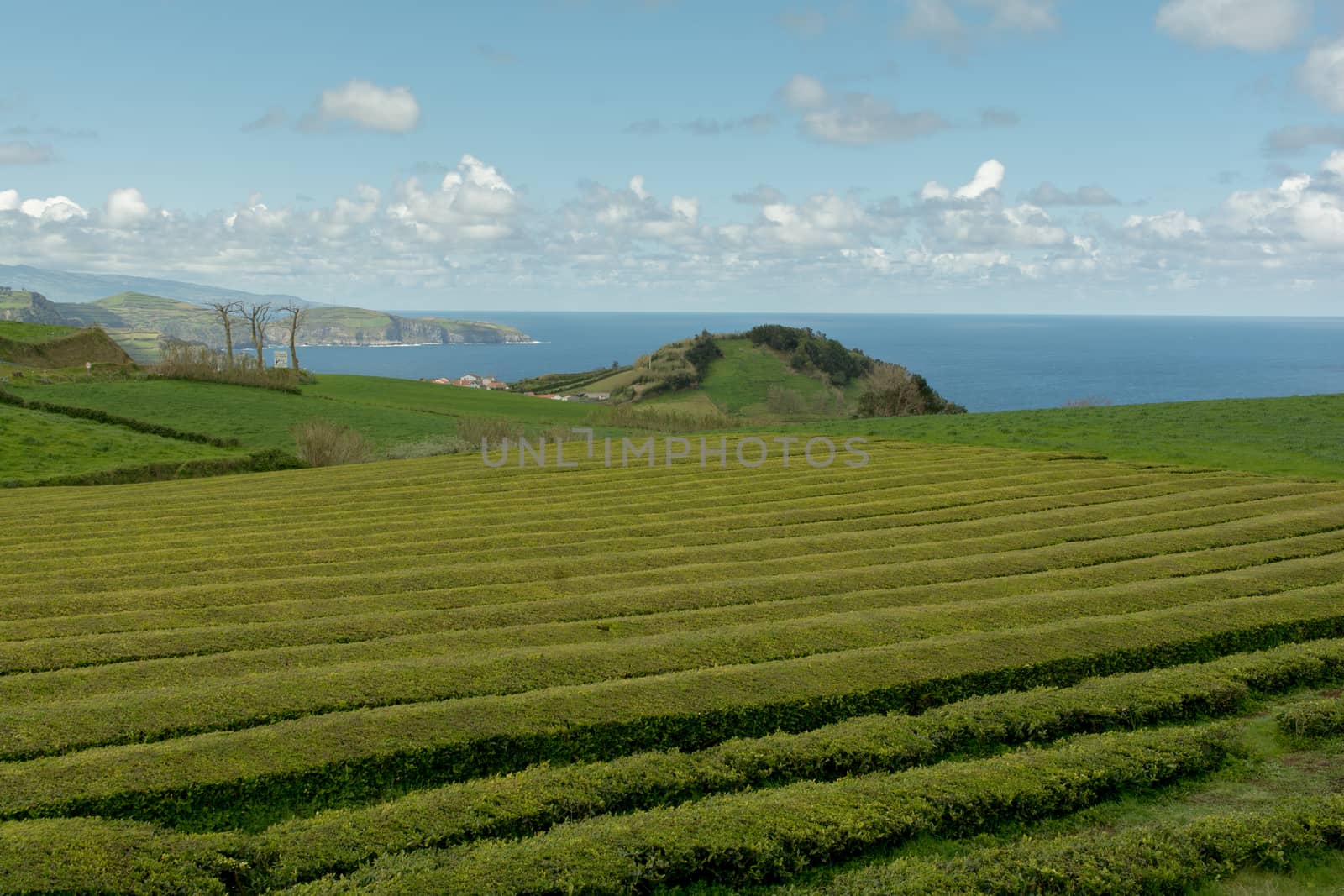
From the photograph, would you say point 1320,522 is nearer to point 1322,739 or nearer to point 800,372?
point 1322,739

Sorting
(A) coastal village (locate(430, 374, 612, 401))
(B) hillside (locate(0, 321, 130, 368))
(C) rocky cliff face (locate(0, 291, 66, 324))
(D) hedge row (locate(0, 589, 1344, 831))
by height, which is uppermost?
(C) rocky cliff face (locate(0, 291, 66, 324))

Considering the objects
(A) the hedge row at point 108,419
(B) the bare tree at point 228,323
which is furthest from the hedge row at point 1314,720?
(B) the bare tree at point 228,323

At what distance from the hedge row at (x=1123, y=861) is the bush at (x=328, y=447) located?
1180 inches

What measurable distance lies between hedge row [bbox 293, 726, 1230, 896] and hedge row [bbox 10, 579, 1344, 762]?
2.68 m

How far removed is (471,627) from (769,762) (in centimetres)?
500

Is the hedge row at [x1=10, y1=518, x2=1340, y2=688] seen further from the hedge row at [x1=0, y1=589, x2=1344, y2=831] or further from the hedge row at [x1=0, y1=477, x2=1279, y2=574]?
the hedge row at [x1=0, y1=477, x2=1279, y2=574]

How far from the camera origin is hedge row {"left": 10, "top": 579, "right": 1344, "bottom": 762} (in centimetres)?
853

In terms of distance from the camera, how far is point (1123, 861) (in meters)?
6.49

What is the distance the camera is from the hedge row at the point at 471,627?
9836 millimetres

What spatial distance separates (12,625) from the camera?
1152 centimetres

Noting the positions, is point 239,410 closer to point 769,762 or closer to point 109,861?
point 109,861

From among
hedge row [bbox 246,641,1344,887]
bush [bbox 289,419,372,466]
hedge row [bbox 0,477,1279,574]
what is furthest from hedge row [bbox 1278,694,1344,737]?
bush [bbox 289,419,372,466]

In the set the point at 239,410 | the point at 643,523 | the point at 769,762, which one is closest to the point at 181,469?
the point at 239,410

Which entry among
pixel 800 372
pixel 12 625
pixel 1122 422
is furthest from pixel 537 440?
pixel 800 372
